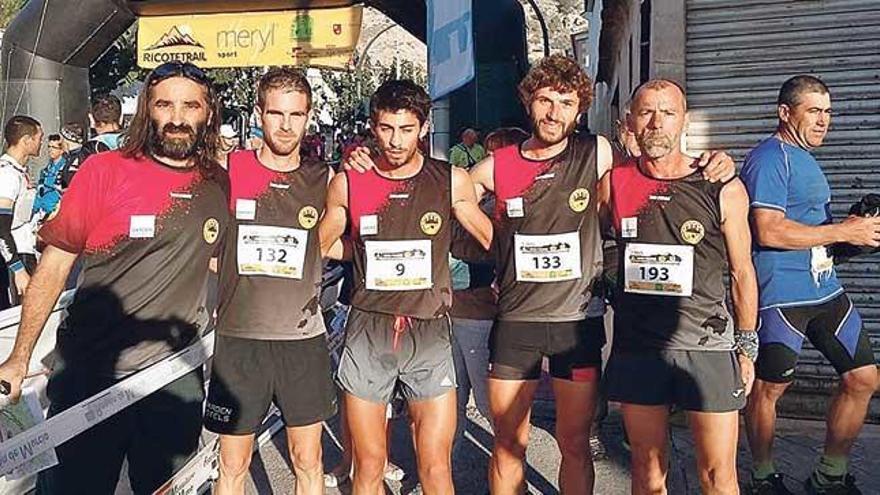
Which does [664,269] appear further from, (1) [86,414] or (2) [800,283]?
(1) [86,414]

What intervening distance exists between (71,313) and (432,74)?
3910 mm

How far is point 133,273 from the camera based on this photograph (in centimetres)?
303

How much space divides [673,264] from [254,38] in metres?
10.1

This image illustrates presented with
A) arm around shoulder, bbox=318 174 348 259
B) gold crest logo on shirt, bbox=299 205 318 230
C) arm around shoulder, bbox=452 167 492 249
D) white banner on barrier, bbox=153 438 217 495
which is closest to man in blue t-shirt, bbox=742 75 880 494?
arm around shoulder, bbox=452 167 492 249

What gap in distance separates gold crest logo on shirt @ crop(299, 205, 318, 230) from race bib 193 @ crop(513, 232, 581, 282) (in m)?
0.83

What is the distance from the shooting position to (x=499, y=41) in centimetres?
1388

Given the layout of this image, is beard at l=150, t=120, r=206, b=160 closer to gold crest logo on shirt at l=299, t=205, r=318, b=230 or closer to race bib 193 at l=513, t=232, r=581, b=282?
gold crest logo on shirt at l=299, t=205, r=318, b=230

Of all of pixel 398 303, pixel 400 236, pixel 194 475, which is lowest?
pixel 194 475

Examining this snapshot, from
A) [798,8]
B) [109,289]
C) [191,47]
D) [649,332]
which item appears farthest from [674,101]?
[191,47]

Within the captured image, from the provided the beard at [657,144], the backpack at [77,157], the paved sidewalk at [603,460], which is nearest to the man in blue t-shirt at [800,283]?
the paved sidewalk at [603,460]

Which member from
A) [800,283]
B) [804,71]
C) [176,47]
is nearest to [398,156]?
[800,283]

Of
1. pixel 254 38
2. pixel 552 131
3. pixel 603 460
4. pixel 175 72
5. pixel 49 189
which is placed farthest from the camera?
pixel 254 38

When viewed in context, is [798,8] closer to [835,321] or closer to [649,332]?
[835,321]

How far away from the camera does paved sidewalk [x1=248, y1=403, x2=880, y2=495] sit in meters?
4.68
